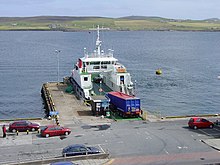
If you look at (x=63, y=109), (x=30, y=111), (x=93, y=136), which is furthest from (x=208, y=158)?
(x=30, y=111)

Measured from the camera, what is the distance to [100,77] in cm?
6125

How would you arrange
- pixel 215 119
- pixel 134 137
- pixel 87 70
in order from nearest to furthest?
pixel 134 137 < pixel 215 119 < pixel 87 70

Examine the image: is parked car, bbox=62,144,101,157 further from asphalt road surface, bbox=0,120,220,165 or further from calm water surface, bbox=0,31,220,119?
calm water surface, bbox=0,31,220,119

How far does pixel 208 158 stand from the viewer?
2875 cm

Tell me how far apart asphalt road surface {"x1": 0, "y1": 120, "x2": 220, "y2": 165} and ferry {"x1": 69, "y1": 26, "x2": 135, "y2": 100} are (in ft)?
49.4

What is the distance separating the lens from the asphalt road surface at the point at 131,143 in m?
28.6

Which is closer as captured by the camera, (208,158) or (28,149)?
(208,158)

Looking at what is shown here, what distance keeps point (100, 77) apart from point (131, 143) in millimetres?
29778

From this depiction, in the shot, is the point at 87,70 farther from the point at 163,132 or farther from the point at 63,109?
the point at 163,132

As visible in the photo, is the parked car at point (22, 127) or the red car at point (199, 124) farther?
the red car at point (199, 124)

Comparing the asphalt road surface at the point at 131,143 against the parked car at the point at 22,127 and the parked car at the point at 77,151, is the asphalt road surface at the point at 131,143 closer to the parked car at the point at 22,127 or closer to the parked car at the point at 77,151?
the parked car at the point at 22,127

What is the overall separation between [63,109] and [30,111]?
14882 mm

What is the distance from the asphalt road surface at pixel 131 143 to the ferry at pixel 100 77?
1507 cm

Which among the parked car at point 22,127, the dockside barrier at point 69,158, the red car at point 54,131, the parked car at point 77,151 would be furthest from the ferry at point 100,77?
the dockside barrier at point 69,158
